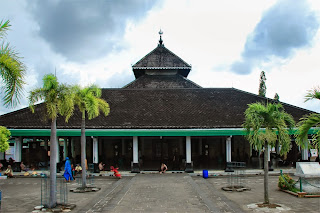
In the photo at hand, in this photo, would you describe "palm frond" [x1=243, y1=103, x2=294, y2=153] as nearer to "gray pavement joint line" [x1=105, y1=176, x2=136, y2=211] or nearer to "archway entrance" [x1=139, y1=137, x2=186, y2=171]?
"gray pavement joint line" [x1=105, y1=176, x2=136, y2=211]

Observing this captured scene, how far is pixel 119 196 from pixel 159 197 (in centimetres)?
170

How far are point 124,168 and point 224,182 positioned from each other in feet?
27.1

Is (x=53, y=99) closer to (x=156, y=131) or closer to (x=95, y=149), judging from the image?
(x=156, y=131)

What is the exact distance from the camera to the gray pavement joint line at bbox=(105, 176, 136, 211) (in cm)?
1082

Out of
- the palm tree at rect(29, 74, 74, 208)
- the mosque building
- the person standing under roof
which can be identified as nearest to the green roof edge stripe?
the mosque building

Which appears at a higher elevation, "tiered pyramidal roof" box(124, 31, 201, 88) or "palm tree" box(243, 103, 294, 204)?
"tiered pyramidal roof" box(124, 31, 201, 88)

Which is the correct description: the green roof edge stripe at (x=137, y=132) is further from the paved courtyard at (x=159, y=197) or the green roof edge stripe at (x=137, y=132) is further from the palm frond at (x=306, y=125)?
the palm frond at (x=306, y=125)

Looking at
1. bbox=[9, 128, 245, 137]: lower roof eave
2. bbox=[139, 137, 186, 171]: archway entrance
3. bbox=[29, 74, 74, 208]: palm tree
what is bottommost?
bbox=[139, 137, 186, 171]: archway entrance

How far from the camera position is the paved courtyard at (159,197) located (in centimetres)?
1053

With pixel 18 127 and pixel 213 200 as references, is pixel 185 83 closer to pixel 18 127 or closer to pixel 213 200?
pixel 18 127

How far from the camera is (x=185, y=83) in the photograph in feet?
99.5

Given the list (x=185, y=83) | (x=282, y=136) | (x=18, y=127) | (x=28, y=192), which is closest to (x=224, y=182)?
(x=282, y=136)

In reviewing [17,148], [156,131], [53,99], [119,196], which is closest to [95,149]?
[156,131]

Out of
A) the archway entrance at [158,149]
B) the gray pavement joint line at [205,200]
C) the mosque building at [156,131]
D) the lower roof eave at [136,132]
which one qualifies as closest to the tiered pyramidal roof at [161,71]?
the mosque building at [156,131]
